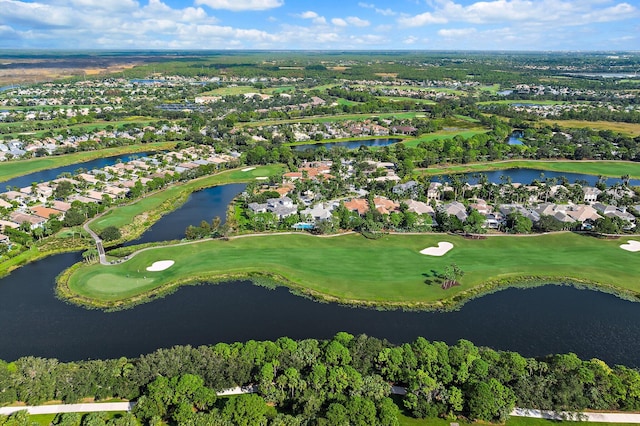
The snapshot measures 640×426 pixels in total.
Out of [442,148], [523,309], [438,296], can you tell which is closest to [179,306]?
[438,296]

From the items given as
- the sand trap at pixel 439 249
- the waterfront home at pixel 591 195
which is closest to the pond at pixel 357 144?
the waterfront home at pixel 591 195

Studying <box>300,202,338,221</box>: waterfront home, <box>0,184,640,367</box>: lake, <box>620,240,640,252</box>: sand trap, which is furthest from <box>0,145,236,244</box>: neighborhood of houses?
<box>620,240,640,252</box>: sand trap

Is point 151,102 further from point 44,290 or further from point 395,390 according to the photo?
point 395,390

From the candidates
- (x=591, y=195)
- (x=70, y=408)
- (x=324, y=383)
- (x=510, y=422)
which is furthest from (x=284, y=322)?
(x=591, y=195)

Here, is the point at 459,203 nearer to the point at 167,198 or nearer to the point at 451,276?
the point at 451,276

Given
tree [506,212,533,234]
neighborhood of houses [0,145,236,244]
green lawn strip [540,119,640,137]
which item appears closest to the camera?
tree [506,212,533,234]

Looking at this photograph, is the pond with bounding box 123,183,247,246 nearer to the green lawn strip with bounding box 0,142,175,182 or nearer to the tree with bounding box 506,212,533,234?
the green lawn strip with bounding box 0,142,175,182
